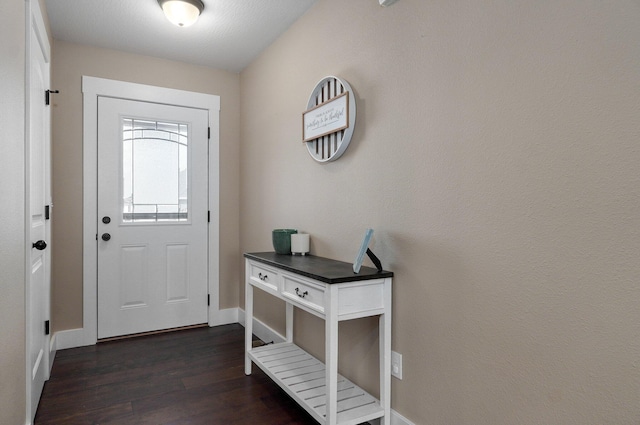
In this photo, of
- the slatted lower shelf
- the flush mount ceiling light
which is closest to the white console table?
the slatted lower shelf

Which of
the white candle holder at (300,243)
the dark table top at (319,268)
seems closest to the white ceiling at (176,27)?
the white candle holder at (300,243)

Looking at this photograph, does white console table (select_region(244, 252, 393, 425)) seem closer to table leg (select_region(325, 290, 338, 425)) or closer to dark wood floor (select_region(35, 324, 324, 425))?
table leg (select_region(325, 290, 338, 425))

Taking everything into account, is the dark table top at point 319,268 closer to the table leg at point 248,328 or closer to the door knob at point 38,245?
the table leg at point 248,328

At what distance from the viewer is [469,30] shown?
61.5 inches

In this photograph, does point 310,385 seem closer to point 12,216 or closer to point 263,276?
point 263,276

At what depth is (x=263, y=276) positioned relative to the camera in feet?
7.98

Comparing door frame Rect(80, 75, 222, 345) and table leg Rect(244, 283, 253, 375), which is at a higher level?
door frame Rect(80, 75, 222, 345)

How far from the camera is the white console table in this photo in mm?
1767

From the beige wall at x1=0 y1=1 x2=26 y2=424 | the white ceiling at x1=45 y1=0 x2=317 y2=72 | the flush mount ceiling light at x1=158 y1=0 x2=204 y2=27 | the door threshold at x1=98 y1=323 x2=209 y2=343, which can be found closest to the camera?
the beige wall at x1=0 y1=1 x2=26 y2=424

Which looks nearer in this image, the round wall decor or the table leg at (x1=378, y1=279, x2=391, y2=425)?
the table leg at (x1=378, y1=279, x2=391, y2=425)

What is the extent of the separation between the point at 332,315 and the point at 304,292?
0.91ft

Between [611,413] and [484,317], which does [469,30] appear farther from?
[611,413]

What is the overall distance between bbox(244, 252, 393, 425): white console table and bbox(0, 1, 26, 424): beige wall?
1183mm

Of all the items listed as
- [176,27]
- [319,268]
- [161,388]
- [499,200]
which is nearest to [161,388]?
[161,388]
